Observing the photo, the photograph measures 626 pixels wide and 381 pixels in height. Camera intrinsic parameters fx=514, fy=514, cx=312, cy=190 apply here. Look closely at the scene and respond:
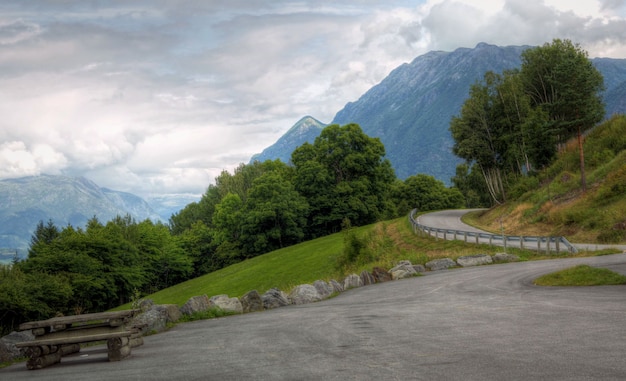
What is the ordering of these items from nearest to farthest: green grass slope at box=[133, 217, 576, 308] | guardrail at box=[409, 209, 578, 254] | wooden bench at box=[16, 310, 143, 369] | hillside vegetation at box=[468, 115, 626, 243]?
wooden bench at box=[16, 310, 143, 369] → guardrail at box=[409, 209, 578, 254] → green grass slope at box=[133, 217, 576, 308] → hillside vegetation at box=[468, 115, 626, 243]

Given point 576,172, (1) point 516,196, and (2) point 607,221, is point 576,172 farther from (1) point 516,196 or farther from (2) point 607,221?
(2) point 607,221

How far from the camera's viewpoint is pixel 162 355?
1085 centimetres

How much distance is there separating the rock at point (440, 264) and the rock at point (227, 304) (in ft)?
43.2

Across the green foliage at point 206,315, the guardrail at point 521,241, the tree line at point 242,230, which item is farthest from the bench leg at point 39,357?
the tree line at point 242,230

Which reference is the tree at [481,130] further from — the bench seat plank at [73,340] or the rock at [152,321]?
the bench seat plank at [73,340]

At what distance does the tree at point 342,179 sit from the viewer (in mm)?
82750

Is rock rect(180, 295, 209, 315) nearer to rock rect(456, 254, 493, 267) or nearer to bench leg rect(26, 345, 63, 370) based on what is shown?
bench leg rect(26, 345, 63, 370)

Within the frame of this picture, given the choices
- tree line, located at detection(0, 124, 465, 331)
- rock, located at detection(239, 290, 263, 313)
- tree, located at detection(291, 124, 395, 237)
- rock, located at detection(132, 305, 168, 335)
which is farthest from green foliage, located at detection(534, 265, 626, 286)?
tree, located at detection(291, 124, 395, 237)

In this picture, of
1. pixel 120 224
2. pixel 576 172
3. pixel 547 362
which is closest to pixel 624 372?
pixel 547 362

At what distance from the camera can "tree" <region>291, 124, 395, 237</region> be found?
271 ft

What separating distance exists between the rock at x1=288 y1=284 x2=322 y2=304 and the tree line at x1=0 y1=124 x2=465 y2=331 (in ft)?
153

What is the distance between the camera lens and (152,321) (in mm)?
15305

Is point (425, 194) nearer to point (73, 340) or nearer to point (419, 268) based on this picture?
point (419, 268)

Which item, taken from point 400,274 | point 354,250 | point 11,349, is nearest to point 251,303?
point 11,349
